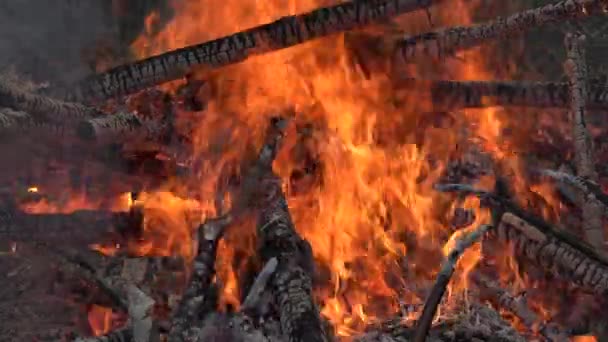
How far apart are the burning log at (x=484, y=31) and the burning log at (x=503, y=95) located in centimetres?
30

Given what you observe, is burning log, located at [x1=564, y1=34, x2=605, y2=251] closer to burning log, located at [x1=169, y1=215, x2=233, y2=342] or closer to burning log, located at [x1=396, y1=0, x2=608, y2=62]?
burning log, located at [x1=396, y1=0, x2=608, y2=62]

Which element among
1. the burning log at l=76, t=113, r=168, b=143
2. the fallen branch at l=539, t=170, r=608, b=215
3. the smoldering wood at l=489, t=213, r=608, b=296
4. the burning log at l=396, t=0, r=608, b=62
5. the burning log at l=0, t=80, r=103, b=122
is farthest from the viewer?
the burning log at l=396, t=0, r=608, b=62

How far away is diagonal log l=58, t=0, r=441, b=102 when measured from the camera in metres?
4.63

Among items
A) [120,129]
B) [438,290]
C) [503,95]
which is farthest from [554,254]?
[120,129]

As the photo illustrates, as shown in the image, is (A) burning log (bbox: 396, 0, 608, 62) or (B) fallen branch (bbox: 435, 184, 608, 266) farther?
(A) burning log (bbox: 396, 0, 608, 62)

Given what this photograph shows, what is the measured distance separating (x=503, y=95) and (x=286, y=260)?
2.97 metres

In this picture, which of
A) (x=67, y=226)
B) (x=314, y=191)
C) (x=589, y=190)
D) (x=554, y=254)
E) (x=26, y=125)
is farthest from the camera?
(x=314, y=191)

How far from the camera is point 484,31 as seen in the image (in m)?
5.37

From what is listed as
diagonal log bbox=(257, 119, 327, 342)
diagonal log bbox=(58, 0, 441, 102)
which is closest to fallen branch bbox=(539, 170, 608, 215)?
diagonal log bbox=(58, 0, 441, 102)

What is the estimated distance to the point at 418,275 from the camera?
4.45 meters

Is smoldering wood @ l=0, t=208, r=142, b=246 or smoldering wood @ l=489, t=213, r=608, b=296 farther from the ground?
smoldering wood @ l=0, t=208, r=142, b=246

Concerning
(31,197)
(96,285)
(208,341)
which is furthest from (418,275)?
(31,197)

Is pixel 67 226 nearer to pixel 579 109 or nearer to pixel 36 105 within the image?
pixel 36 105

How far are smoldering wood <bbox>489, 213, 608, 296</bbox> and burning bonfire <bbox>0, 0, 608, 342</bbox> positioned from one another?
1 cm
